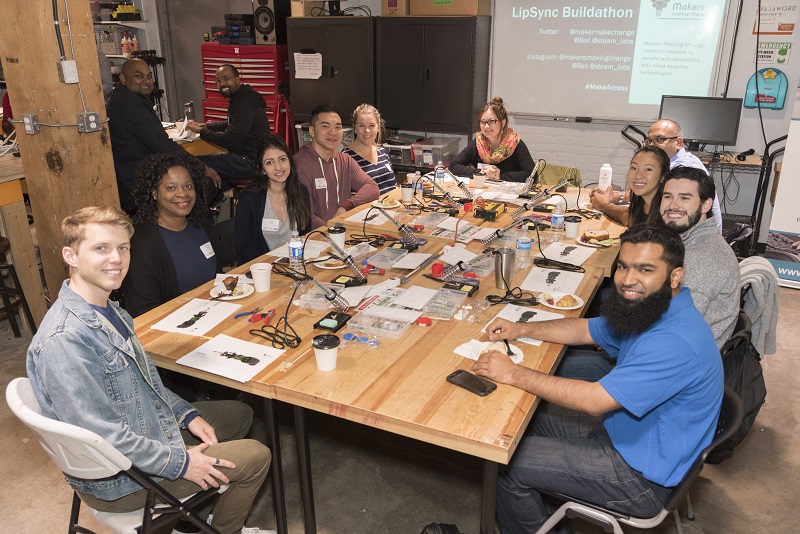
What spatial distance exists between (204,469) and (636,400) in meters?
1.34

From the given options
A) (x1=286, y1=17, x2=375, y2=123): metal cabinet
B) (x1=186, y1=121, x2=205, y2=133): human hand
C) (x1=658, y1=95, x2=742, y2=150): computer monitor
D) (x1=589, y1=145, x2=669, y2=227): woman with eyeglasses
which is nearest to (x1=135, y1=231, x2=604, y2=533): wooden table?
(x1=589, y1=145, x2=669, y2=227): woman with eyeglasses

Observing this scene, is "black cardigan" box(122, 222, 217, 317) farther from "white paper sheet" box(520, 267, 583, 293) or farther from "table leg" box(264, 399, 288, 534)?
"white paper sheet" box(520, 267, 583, 293)

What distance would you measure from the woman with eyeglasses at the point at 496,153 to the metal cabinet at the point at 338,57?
1.86 m

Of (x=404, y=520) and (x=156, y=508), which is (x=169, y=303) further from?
(x=404, y=520)

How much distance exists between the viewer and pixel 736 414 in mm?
1857

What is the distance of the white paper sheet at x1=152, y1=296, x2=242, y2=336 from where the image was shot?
2.40 metres

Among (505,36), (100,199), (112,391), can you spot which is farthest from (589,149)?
(112,391)

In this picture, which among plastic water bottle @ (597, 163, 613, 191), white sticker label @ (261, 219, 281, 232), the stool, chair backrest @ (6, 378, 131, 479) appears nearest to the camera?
chair backrest @ (6, 378, 131, 479)

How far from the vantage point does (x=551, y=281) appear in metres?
2.89

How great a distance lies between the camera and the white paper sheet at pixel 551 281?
2.81 meters

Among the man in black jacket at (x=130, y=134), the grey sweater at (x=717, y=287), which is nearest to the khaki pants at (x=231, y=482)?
the grey sweater at (x=717, y=287)

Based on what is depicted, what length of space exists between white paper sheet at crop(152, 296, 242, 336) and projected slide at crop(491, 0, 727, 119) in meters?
4.58

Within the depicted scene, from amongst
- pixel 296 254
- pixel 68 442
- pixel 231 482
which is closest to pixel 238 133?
pixel 296 254

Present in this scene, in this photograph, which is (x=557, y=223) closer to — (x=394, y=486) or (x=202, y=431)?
(x=394, y=486)
